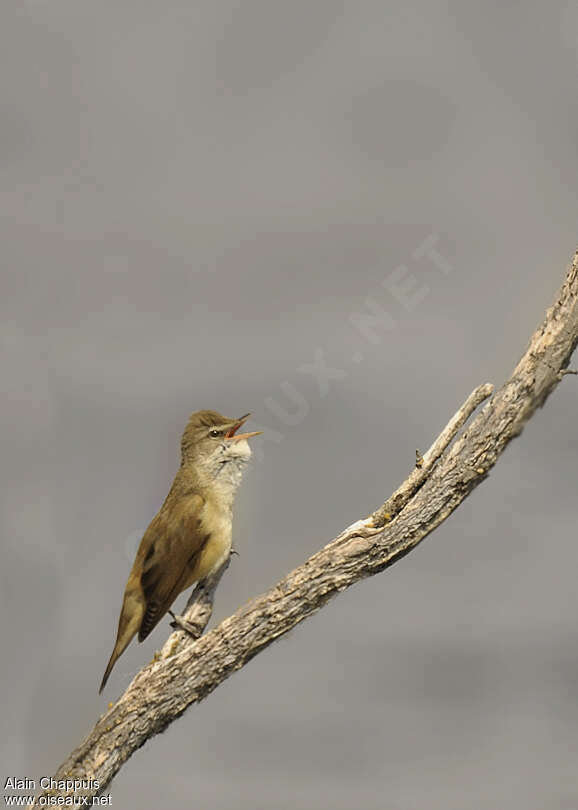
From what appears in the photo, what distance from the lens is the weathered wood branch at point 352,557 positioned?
3760 mm

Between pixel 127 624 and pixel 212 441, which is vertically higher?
pixel 212 441

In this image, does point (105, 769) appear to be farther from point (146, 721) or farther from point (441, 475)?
point (441, 475)

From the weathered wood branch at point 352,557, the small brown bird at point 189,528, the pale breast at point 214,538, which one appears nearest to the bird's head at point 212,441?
the small brown bird at point 189,528

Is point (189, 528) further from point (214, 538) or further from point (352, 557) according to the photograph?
point (352, 557)

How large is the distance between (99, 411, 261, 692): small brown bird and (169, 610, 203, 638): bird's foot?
0.36 feet

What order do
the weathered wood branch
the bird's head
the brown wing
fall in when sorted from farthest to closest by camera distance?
the bird's head → the brown wing → the weathered wood branch

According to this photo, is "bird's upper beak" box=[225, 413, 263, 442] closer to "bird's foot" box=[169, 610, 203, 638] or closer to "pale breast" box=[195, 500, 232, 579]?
"pale breast" box=[195, 500, 232, 579]

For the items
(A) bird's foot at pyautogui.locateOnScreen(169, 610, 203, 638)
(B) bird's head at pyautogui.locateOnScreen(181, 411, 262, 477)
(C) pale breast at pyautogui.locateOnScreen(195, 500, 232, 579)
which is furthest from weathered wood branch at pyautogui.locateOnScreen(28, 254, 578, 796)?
(B) bird's head at pyautogui.locateOnScreen(181, 411, 262, 477)

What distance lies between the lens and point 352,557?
380 cm

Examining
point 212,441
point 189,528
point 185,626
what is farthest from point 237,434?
point 185,626

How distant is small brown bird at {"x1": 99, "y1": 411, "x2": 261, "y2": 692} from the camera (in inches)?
154

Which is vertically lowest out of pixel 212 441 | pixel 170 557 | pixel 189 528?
pixel 170 557

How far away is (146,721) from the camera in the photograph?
3.82 meters

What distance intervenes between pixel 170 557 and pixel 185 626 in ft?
1.01
